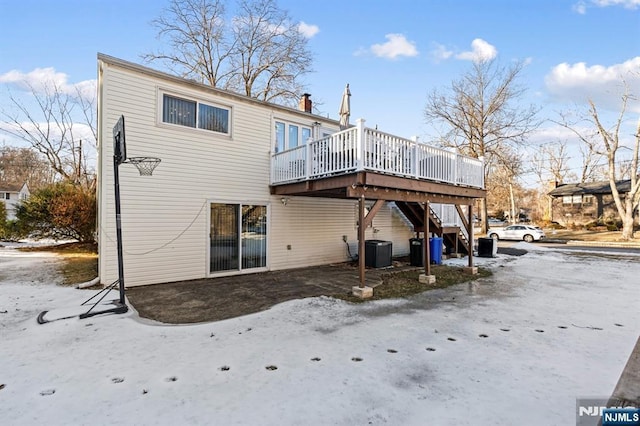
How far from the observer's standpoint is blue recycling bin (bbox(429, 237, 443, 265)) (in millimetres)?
11000

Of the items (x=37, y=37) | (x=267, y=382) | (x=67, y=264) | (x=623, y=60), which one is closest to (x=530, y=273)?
(x=267, y=382)

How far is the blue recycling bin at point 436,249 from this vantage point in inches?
433

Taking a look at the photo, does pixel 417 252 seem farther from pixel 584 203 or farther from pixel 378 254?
pixel 584 203

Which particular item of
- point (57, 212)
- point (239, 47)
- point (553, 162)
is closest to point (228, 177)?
point (57, 212)

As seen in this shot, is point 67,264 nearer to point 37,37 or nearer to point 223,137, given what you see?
point 223,137

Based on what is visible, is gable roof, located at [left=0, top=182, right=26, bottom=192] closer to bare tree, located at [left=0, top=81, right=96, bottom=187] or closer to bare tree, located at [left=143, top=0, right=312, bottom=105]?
bare tree, located at [left=0, top=81, right=96, bottom=187]

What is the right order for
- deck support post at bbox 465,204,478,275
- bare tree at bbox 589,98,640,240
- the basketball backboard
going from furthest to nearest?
bare tree at bbox 589,98,640,240 → deck support post at bbox 465,204,478,275 → the basketball backboard

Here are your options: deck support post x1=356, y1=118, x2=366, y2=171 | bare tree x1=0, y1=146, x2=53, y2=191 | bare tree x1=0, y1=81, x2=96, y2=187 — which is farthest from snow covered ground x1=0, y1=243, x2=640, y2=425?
bare tree x1=0, y1=146, x2=53, y2=191

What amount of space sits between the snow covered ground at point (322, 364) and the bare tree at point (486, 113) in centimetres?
1986

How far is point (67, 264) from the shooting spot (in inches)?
403

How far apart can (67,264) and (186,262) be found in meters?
5.54

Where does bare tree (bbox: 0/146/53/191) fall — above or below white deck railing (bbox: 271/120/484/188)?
above

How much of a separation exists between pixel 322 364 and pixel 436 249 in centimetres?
858

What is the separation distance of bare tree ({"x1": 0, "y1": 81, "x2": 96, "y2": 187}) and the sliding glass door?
606 inches
